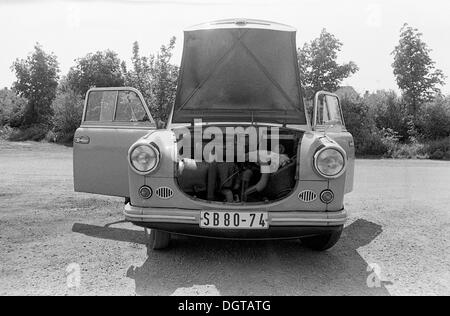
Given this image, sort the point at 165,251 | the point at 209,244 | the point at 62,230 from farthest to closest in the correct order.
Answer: the point at 62,230
the point at 209,244
the point at 165,251

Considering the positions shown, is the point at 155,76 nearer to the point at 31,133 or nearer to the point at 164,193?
the point at 31,133

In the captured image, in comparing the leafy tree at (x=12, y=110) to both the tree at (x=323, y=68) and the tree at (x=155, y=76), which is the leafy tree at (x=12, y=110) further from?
the tree at (x=323, y=68)

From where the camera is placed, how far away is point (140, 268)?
12.9 feet

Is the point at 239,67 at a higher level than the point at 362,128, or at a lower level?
higher

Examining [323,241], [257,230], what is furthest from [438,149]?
[257,230]

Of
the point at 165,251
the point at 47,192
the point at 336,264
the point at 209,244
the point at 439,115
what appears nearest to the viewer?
the point at 336,264

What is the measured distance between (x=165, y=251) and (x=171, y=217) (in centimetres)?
74

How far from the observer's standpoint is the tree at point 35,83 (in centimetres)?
3488

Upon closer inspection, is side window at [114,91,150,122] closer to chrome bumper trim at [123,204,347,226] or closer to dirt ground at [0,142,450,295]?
dirt ground at [0,142,450,295]

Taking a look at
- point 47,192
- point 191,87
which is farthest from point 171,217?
point 47,192

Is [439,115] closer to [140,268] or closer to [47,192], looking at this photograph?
[47,192]

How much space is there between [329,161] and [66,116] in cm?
2761

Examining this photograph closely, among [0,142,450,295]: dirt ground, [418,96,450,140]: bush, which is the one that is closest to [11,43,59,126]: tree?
[418,96,450,140]: bush

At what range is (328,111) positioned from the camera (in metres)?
5.78
